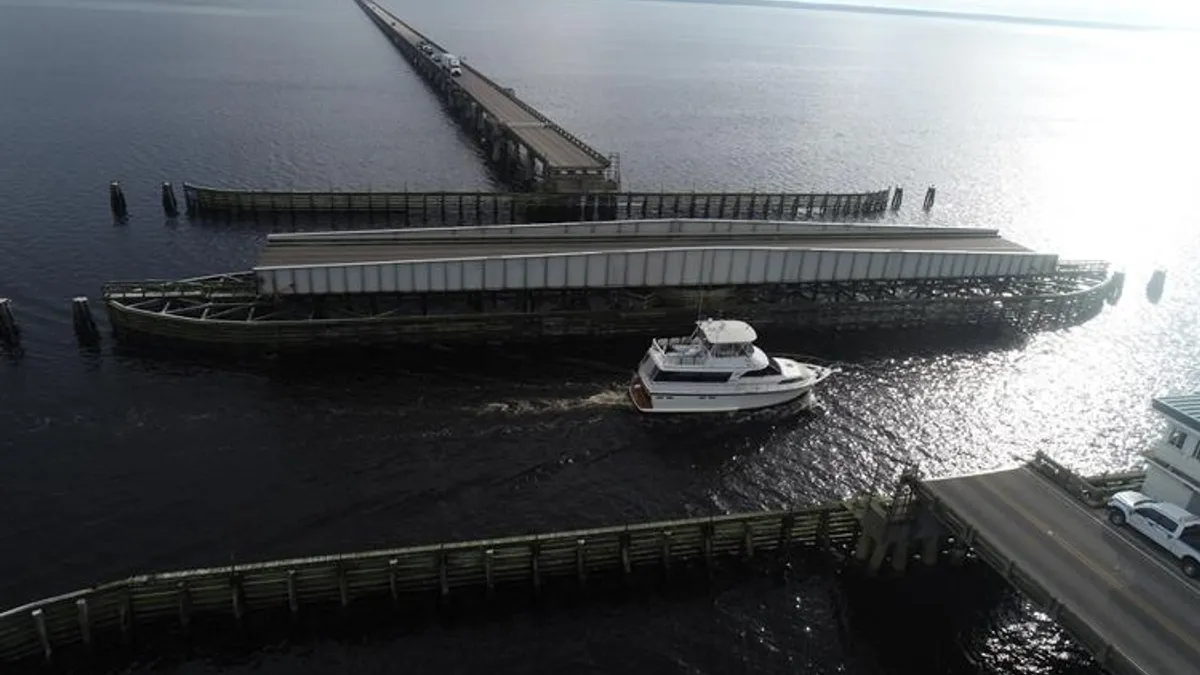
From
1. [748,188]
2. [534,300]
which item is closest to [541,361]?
[534,300]

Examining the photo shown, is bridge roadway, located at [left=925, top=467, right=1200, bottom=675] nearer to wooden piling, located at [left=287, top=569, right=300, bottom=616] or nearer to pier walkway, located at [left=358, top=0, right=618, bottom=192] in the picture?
wooden piling, located at [left=287, top=569, right=300, bottom=616]

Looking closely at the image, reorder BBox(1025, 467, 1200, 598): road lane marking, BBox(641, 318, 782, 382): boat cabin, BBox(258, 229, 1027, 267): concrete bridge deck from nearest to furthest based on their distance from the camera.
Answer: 1. BBox(1025, 467, 1200, 598): road lane marking
2. BBox(641, 318, 782, 382): boat cabin
3. BBox(258, 229, 1027, 267): concrete bridge deck

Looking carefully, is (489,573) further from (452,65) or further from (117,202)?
(452,65)

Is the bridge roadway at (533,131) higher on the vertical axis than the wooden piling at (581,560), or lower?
higher

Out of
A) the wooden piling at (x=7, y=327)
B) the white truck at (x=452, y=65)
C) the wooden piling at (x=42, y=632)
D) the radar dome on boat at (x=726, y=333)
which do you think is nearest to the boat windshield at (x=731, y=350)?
the radar dome on boat at (x=726, y=333)

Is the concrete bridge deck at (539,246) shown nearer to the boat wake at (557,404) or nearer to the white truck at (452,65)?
the boat wake at (557,404)

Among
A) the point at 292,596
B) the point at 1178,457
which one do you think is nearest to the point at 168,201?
the point at 292,596

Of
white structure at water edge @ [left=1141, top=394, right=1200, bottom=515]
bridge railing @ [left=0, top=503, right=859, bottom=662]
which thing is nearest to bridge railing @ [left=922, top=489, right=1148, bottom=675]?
bridge railing @ [left=0, top=503, right=859, bottom=662]
